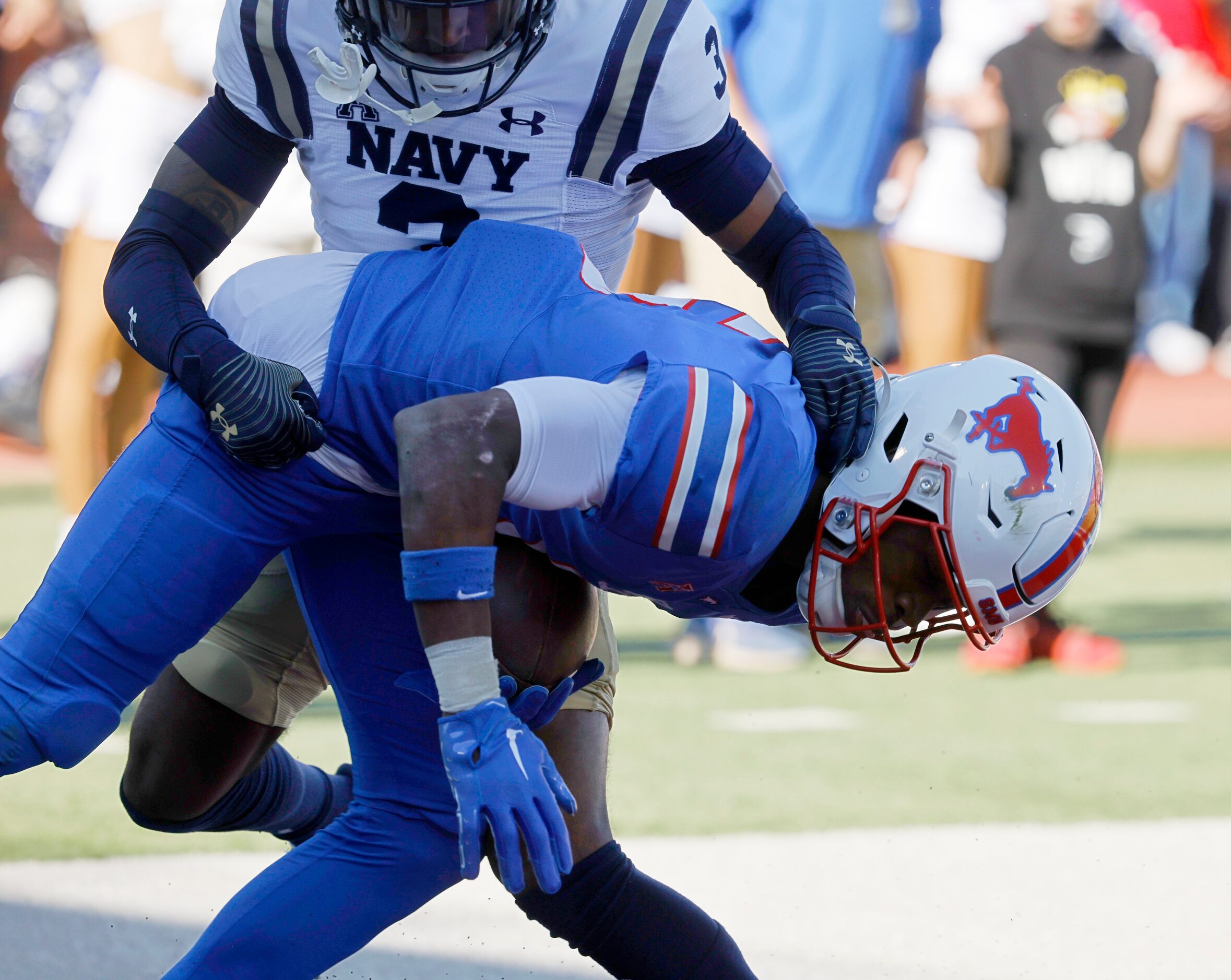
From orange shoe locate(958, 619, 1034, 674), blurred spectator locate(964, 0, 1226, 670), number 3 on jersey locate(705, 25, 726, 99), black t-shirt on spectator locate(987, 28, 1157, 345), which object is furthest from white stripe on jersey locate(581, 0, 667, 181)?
black t-shirt on spectator locate(987, 28, 1157, 345)

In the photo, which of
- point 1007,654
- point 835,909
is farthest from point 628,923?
point 1007,654

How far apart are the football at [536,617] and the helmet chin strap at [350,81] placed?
583mm

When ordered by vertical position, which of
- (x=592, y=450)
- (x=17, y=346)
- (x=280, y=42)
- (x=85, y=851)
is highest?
(x=280, y=42)

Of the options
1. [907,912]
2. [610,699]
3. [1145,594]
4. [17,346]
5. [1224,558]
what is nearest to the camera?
[610,699]

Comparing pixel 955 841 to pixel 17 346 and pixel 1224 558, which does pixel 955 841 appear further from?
pixel 17 346

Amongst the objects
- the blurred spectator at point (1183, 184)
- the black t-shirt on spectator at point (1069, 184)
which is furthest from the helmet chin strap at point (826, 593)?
the blurred spectator at point (1183, 184)

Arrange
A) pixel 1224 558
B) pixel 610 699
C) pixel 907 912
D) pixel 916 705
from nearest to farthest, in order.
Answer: pixel 610 699
pixel 907 912
pixel 916 705
pixel 1224 558

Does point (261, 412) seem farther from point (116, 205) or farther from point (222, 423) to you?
point (116, 205)

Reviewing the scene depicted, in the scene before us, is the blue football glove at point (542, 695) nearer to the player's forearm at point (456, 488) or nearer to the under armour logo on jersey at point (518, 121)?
the player's forearm at point (456, 488)

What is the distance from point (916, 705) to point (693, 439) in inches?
119

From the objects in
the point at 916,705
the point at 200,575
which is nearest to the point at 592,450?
the point at 200,575

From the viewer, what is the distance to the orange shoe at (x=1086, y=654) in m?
5.15

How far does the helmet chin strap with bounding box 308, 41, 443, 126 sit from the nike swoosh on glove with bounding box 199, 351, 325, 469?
1.17ft

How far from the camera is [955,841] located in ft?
11.5
